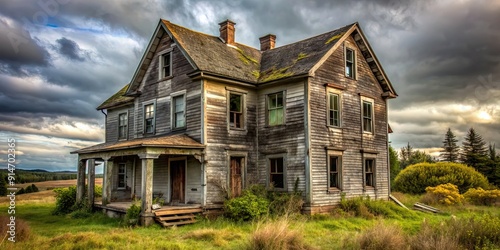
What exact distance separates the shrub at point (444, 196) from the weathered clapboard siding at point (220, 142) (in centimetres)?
1154

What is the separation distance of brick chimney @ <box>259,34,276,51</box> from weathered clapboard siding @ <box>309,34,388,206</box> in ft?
19.1

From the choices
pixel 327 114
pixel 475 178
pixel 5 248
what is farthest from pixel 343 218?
pixel 475 178

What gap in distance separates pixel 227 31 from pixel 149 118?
6480mm

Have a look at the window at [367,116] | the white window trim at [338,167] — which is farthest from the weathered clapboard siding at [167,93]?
the window at [367,116]

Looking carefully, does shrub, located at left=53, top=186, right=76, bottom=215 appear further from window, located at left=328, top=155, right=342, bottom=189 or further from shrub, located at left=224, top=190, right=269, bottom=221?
window, located at left=328, top=155, right=342, bottom=189

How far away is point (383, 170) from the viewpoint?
2261 centimetres

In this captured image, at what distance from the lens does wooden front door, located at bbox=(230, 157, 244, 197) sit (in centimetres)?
1894

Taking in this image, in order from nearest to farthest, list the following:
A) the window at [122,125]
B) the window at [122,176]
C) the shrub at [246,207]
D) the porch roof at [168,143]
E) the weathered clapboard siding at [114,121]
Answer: the porch roof at [168,143] → the shrub at [246,207] → the window at [122,176] → the weathered clapboard siding at [114,121] → the window at [122,125]

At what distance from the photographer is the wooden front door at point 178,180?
19.1 meters

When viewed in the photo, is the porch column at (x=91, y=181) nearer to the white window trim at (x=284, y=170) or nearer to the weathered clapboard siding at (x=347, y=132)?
the white window trim at (x=284, y=170)

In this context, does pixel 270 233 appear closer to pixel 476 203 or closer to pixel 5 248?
pixel 5 248

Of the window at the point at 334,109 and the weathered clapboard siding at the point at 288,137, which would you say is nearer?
the weathered clapboard siding at the point at 288,137

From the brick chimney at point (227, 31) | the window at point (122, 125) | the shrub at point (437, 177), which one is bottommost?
the shrub at point (437, 177)

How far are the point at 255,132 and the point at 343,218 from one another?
19.1 feet
